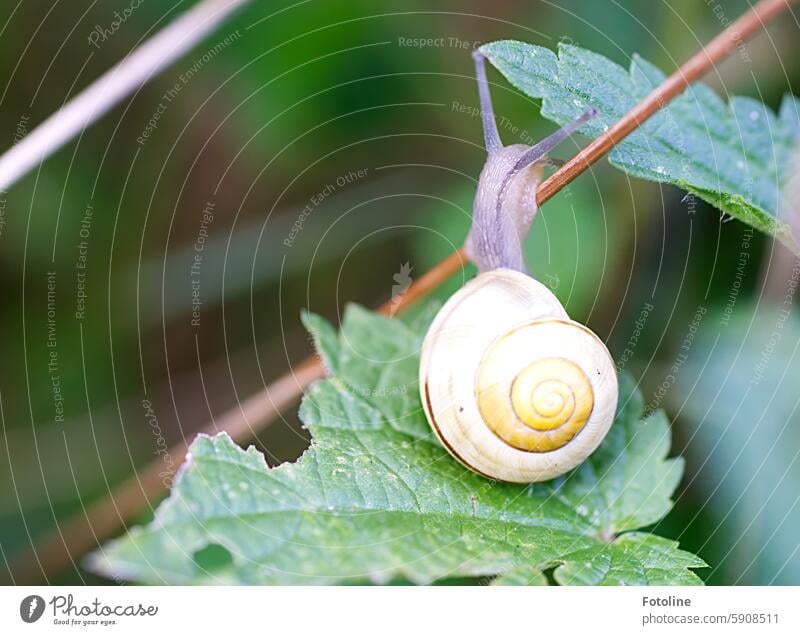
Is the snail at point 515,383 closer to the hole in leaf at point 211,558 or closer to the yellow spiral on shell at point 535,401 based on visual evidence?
the yellow spiral on shell at point 535,401

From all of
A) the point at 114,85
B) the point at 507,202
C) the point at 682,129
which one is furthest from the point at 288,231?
the point at 682,129

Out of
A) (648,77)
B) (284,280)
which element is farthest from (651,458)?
(284,280)

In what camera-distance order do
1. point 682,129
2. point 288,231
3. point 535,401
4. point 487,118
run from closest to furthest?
point 535,401
point 682,129
point 487,118
point 288,231

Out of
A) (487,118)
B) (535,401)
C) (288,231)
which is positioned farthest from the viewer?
(288,231)

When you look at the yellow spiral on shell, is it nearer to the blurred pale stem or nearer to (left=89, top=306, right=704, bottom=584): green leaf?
(left=89, top=306, right=704, bottom=584): green leaf

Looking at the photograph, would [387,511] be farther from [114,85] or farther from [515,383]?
[114,85]

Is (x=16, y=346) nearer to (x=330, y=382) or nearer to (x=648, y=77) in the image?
(x=330, y=382)

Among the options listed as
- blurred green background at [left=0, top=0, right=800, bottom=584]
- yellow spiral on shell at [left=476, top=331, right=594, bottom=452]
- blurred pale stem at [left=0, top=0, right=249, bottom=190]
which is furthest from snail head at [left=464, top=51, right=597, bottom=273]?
blurred pale stem at [left=0, top=0, right=249, bottom=190]
